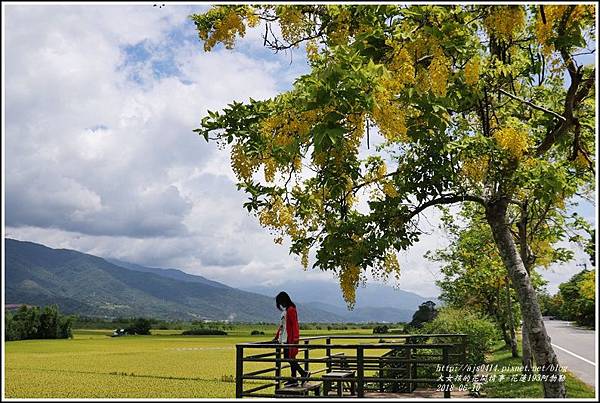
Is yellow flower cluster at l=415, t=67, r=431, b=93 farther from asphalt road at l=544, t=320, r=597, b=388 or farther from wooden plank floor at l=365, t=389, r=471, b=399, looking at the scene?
asphalt road at l=544, t=320, r=597, b=388

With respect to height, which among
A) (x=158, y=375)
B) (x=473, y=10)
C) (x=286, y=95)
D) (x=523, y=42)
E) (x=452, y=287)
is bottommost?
(x=158, y=375)

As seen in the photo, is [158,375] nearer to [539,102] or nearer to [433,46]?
[539,102]

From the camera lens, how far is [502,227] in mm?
9117

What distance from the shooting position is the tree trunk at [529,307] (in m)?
8.04

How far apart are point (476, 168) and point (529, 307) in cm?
217

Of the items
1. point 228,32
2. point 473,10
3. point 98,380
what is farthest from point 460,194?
point 98,380

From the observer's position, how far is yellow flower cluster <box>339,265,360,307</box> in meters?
8.02

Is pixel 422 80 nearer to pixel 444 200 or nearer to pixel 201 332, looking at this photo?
pixel 444 200

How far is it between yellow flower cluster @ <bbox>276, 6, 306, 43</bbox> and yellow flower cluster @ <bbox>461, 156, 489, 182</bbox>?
325 cm

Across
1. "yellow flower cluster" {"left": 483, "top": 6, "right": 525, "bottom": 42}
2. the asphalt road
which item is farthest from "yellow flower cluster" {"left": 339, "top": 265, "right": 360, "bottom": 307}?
the asphalt road

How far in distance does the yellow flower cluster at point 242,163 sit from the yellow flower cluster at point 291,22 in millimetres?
1609

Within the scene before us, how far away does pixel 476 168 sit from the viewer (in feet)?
29.3

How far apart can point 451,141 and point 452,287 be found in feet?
63.0

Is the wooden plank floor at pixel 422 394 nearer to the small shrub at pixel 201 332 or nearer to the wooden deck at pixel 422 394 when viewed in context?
the wooden deck at pixel 422 394
